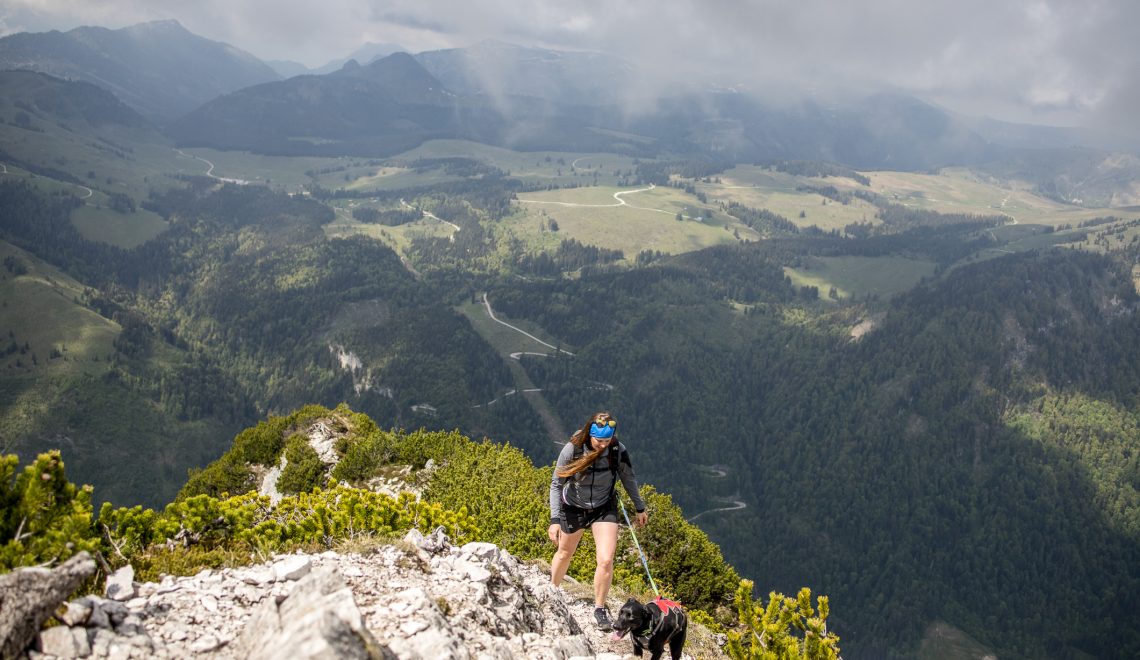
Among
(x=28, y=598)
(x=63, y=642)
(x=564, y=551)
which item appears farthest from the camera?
(x=564, y=551)

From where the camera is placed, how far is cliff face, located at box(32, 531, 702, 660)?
1197cm

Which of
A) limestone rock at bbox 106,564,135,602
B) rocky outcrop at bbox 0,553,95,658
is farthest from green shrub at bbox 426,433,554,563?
rocky outcrop at bbox 0,553,95,658

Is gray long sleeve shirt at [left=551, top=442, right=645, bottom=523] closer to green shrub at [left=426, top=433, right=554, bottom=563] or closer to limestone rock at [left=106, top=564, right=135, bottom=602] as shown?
limestone rock at [left=106, top=564, right=135, bottom=602]

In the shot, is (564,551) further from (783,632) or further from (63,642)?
(63,642)

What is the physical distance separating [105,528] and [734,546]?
627 feet

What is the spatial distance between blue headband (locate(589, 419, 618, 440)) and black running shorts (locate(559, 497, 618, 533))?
2.06 m

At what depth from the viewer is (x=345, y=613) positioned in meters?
12.3

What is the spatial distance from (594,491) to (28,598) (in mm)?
12617

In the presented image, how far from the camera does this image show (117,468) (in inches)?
7426

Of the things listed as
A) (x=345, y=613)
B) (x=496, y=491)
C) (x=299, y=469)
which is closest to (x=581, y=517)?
(x=345, y=613)

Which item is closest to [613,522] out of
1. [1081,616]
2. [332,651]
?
[332,651]

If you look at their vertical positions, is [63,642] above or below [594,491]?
below

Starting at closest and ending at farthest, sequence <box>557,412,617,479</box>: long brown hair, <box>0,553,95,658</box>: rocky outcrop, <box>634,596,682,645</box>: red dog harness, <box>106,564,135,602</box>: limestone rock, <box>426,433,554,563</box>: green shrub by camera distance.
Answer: <box>0,553,95,658</box>: rocky outcrop, <box>106,564,135,602</box>: limestone rock, <box>634,596,682,645</box>: red dog harness, <box>557,412,617,479</box>: long brown hair, <box>426,433,554,563</box>: green shrub

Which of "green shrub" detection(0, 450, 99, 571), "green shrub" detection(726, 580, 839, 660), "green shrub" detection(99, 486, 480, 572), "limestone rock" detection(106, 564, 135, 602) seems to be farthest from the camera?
"green shrub" detection(726, 580, 839, 660)
